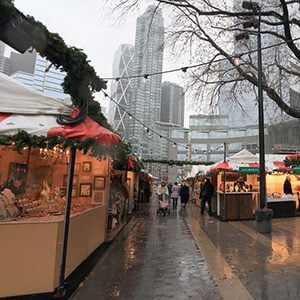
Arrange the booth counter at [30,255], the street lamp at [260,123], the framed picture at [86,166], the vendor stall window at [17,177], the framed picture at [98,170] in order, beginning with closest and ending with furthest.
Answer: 1. the booth counter at [30,255]
2. the vendor stall window at [17,177]
3. the framed picture at [86,166]
4. the framed picture at [98,170]
5. the street lamp at [260,123]

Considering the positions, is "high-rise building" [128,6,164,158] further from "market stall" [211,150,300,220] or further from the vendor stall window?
the vendor stall window

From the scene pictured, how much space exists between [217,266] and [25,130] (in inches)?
168

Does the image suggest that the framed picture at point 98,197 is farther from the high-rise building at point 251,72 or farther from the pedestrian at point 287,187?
the pedestrian at point 287,187

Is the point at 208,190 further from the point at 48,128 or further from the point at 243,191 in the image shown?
the point at 48,128

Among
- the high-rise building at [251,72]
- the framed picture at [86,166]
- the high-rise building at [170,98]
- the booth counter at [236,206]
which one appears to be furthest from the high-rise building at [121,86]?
the booth counter at [236,206]

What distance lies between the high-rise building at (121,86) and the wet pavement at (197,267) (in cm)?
701

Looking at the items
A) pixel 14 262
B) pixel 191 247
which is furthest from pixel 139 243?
pixel 14 262

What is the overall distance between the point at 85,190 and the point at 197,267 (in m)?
3.45

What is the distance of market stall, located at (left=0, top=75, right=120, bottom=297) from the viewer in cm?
400

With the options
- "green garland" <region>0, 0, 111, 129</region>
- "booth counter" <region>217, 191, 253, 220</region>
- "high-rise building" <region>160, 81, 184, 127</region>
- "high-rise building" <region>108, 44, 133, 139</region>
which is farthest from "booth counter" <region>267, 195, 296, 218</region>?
"green garland" <region>0, 0, 111, 129</region>

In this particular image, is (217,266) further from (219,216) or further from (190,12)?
(190,12)

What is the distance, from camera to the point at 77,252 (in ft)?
17.4

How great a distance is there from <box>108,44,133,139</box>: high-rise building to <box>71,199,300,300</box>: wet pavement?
7006mm

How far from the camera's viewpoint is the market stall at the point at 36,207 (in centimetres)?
400
